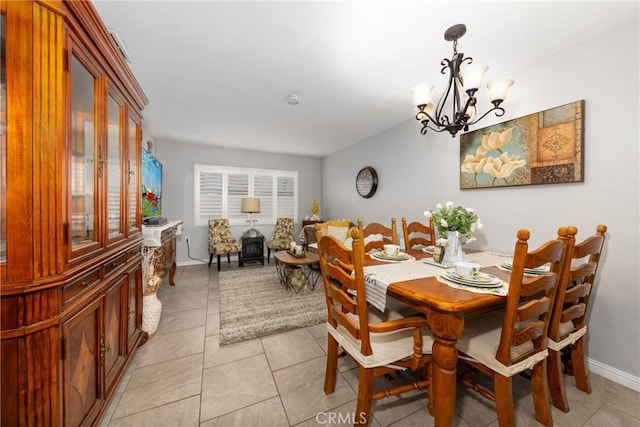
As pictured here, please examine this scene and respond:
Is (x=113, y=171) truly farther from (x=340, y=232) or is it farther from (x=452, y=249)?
(x=340, y=232)

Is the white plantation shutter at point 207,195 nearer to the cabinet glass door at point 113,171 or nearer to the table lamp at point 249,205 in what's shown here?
the table lamp at point 249,205

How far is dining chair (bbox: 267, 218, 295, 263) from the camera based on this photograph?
16.3ft

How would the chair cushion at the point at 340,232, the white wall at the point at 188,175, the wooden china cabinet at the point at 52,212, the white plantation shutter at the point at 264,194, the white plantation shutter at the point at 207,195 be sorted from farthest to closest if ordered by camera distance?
the white plantation shutter at the point at 264,194 < the white plantation shutter at the point at 207,195 < the white wall at the point at 188,175 < the chair cushion at the point at 340,232 < the wooden china cabinet at the point at 52,212

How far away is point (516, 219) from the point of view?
214 centimetres

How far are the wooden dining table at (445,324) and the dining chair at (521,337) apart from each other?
0.11 meters

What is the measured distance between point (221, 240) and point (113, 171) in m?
3.32

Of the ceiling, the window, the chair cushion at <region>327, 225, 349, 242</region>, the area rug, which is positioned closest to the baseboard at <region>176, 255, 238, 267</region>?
the window

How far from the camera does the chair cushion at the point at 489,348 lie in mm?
1131

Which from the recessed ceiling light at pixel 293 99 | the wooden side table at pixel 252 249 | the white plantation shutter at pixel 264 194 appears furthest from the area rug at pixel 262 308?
the recessed ceiling light at pixel 293 99

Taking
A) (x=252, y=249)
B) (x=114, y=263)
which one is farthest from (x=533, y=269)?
(x=252, y=249)

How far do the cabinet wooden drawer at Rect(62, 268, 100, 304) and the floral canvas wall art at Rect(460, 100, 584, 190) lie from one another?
3.03 meters

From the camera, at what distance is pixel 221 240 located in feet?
15.1

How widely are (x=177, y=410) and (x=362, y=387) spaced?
111 centimetres

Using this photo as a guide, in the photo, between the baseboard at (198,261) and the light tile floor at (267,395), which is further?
the baseboard at (198,261)
